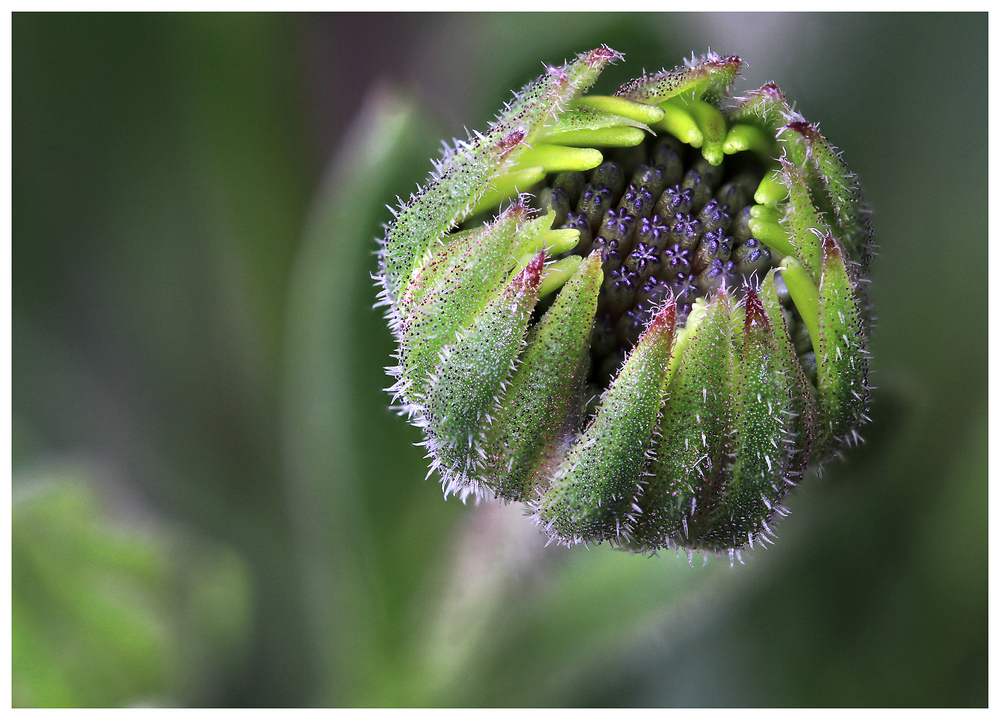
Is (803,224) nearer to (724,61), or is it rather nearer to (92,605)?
(724,61)

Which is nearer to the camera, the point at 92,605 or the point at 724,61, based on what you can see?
the point at 724,61

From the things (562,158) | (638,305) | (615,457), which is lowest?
(615,457)

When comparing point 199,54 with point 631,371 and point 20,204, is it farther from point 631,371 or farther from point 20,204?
point 631,371

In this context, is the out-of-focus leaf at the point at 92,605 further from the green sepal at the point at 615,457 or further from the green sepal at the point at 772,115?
the green sepal at the point at 772,115

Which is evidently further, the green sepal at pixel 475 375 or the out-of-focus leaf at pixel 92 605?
the out-of-focus leaf at pixel 92 605

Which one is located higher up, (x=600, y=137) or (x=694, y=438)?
(x=600, y=137)

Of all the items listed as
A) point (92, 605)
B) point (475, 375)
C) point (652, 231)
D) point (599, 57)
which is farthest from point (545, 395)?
point (92, 605)

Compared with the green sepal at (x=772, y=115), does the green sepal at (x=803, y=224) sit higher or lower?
lower

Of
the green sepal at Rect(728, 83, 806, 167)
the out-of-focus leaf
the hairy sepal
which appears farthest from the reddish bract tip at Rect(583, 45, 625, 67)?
the out-of-focus leaf

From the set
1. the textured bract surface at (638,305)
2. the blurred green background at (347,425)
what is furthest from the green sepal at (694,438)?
the blurred green background at (347,425)
